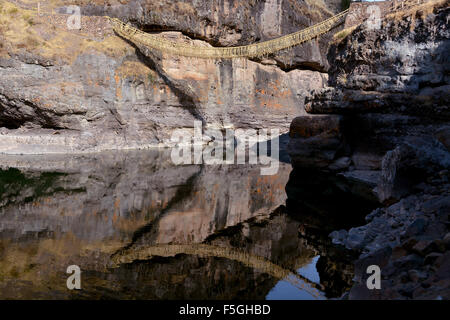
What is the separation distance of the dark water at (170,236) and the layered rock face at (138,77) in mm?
7001

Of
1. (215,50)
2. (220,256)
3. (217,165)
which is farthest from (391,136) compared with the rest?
(215,50)

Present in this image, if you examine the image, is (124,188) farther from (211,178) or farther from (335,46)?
(335,46)

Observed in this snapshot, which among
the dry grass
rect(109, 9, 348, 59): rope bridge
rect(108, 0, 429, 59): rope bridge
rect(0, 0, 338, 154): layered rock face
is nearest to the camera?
the dry grass

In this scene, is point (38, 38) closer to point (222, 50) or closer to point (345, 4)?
point (222, 50)

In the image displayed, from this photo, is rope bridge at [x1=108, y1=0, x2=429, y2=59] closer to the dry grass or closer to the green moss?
the dry grass

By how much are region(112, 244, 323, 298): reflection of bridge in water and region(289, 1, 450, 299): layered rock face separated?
2.45ft

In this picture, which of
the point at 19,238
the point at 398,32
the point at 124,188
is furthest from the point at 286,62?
the point at 19,238

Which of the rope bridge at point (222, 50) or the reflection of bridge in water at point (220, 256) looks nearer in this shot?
the reflection of bridge in water at point (220, 256)

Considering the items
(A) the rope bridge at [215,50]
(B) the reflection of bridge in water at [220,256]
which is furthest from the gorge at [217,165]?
(A) the rope bridge at [215,50]

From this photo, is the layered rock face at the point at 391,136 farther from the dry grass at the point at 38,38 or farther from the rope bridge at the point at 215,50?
the dry grass at the point at 38,38

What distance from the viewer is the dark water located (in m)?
4.13

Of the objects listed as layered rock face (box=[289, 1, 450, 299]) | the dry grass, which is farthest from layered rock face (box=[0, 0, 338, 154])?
layered rock face (box=[289, 1, 450, 299])

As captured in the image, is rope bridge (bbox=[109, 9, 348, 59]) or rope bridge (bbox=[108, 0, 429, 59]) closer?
rope bridge (bbox=[108, 0, 429, 59])

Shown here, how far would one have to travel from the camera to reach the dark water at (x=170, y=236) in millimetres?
4129
